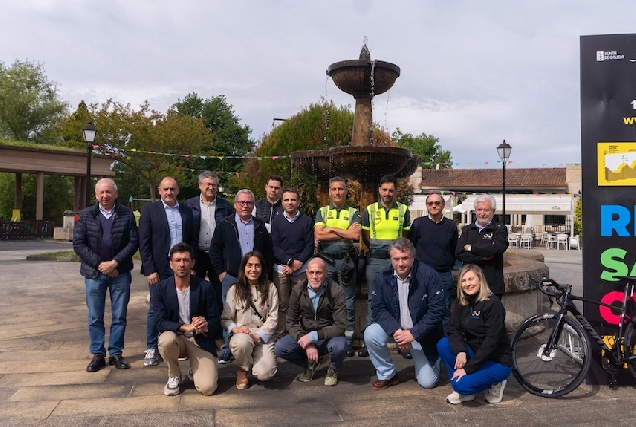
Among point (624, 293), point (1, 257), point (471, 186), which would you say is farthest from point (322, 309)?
point (471, 186)

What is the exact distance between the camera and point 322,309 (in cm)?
471

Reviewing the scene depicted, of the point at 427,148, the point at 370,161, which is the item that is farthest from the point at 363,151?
the point at 427,148

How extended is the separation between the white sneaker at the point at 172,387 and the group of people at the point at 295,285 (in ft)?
0.04

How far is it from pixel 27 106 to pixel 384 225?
46343mm

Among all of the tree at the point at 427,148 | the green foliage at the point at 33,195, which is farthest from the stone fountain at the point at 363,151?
the tree at the point at 427,148

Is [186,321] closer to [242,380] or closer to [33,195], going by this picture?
[242,380]

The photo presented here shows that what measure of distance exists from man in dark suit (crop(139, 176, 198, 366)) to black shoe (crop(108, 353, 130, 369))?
0.19 meters

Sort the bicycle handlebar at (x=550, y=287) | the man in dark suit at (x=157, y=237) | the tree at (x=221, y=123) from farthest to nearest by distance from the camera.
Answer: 1. the tree at (x=221, y=123)
2. the man in dark suit at (x=157, y=237)
3. the bicycle handlebar at (x=550, y=287)

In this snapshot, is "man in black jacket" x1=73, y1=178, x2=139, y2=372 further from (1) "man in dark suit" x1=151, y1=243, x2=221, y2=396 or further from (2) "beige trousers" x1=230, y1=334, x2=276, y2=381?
(2) "beige trousers" x1=230, y1=334, x2=276, y2=381

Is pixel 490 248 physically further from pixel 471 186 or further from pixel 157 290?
pixel 471 186

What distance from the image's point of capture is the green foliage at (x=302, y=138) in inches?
766

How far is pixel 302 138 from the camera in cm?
2005

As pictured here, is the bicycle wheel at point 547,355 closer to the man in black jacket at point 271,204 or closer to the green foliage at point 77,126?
the man in black jacket at point 271,204

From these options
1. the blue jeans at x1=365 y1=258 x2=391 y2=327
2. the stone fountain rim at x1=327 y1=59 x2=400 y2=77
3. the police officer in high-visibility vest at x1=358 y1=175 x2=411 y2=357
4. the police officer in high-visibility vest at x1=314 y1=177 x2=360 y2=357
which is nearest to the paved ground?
the police officer in high-visibility vest at x1=314 y1=177 x2=360 y2=357
